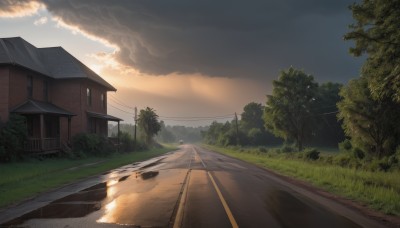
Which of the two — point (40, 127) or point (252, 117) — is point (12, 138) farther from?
point (252, 117)

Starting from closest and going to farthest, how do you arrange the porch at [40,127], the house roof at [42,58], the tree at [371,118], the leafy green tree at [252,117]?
the tree at [371,118], the porch at [40,127], the house roof at [42,58], the leafy green tree at [252,117]

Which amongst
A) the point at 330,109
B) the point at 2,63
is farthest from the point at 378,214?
the point at 330,109

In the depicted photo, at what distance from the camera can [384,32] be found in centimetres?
1445

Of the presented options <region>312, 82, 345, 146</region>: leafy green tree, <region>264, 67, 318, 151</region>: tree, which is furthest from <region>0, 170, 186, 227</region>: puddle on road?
<region>312, 82, 345, 146</region>: leafy green tree

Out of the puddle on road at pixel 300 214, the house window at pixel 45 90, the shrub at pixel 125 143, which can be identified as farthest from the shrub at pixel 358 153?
the shrub at pixel 125 143

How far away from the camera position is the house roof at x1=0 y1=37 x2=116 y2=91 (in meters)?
28.7

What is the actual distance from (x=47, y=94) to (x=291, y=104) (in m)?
31.1

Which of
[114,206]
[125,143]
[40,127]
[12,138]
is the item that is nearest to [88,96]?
[40,127]

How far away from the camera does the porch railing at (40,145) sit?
2660 cm

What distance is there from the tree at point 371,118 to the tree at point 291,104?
69.1 feet

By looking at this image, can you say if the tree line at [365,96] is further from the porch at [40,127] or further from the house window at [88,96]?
the house window at [88,96]

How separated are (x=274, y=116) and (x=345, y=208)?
40.3 m

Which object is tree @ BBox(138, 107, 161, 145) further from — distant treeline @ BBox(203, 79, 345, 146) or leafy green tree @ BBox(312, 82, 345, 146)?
leafy green tree @ BBox(312, 82, 345, 146)

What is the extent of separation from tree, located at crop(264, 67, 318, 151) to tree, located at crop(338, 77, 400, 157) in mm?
21047
